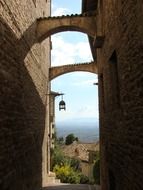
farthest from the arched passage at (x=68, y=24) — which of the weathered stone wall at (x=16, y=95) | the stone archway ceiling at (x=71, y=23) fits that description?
A: the weathered stone wall at (x=16, y=95)

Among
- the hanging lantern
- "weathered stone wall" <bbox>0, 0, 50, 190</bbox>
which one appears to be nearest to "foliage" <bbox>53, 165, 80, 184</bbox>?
the hanging lantern

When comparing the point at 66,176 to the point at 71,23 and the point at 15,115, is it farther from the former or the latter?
the point at 15,115

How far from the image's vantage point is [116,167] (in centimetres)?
668

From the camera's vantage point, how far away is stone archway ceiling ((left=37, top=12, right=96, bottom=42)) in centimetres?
1082

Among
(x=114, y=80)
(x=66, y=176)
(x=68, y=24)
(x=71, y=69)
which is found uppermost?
(x=68, y=24)

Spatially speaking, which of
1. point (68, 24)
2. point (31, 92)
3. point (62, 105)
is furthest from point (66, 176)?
point (31, 92)

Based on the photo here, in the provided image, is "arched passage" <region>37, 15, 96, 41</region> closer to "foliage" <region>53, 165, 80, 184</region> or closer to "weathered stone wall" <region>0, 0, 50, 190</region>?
"weathered stone wall" <region>0, 0, 50, 190</region>

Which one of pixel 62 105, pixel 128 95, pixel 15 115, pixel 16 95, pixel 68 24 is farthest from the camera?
pixel 62 105

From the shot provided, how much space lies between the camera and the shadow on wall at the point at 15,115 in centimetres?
577

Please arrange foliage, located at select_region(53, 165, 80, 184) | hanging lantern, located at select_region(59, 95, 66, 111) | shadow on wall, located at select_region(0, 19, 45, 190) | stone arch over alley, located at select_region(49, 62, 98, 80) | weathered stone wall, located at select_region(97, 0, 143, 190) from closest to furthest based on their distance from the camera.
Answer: weathered stone wall, located at select_region(97, 0, 143, 190), shadow on wall, located at select_region(0, 19, 45, 190), hanging lantern, located at select_region(59, 95, 66, 111), stone arch over alley, located at select_region(49, 62, 98, 80), foliage, located at select_region(53, 165, 80, 184)

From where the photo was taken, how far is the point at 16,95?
6.87 metres

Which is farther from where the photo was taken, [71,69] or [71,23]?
[71,69]

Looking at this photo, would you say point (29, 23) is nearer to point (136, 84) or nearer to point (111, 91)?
point (111, 91)

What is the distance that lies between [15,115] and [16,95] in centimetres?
49
